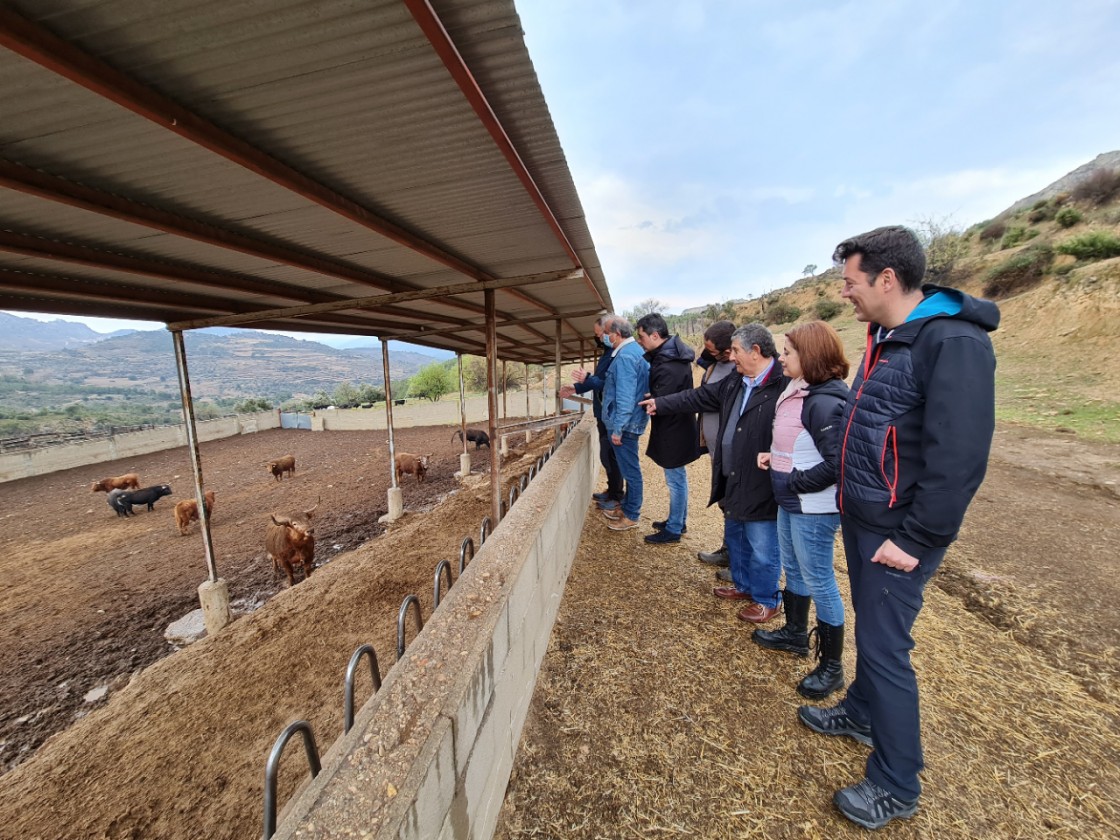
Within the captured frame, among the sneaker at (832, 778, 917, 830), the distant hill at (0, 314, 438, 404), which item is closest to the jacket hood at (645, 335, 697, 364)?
the sneaker at (832, 778, 917, 830)

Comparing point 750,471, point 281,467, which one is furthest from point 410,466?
point 750,471

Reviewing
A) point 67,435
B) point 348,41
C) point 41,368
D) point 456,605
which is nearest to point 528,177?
point 348,41

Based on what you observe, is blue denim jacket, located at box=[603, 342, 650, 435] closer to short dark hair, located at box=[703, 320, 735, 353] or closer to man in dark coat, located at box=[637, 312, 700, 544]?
man in dark coat, located at box=[637, 312, 700, 544]

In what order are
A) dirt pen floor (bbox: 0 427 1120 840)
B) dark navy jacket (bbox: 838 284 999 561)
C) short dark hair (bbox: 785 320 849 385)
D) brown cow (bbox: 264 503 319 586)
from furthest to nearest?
brown cow (bbox: 264 503 319 586) → short dark hair (bbox: 785 320 849 385) → dirt pen floor (bbox: 0 427 1120 840) → dark navy jacket (bbox: 838 284 999 561)

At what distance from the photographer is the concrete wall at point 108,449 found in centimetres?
1479

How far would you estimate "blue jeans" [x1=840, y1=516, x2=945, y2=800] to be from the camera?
5.29ft

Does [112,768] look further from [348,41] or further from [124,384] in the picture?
[124,384]

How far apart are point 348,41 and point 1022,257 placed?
2649 centimetres

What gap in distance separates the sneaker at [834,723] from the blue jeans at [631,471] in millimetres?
2358

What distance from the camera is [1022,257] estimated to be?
17.4 m

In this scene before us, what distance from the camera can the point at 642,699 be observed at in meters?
2.42

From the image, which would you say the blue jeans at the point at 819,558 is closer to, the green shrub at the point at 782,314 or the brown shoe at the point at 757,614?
the brown shoe at the point at 757,614

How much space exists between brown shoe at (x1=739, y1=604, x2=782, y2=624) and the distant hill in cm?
7287

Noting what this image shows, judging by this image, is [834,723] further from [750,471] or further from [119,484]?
[119,484]
